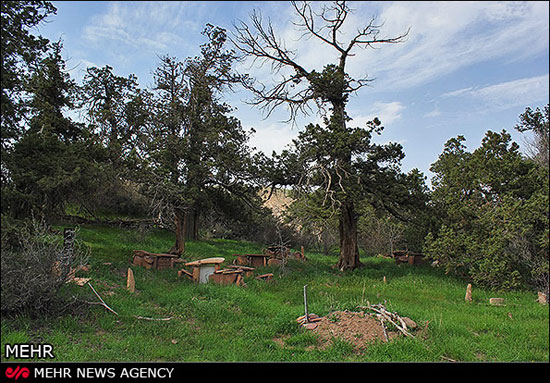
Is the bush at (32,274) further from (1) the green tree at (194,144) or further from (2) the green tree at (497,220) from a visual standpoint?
(2) the green tree at (497,220)

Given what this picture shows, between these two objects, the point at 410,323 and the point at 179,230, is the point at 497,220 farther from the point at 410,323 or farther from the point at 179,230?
the point at 179,230

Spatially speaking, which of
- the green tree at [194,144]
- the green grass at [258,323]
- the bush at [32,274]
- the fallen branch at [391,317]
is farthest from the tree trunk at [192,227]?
the fallen branch at [391,317]

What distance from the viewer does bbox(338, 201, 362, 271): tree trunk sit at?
51.5 feet

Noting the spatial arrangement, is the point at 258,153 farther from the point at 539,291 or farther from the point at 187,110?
the point at 539,291

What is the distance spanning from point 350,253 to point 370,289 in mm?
4251

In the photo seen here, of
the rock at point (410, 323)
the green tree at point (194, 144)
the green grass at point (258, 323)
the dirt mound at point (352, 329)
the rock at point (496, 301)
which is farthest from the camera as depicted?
the green tree at point (194, 144)

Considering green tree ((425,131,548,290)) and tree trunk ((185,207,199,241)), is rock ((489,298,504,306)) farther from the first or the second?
tree trunk ((185,207,199,241))

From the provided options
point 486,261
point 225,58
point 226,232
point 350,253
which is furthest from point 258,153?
point 226,232

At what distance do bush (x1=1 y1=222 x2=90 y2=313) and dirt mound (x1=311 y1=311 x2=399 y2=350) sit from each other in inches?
204

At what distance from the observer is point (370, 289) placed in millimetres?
11656
